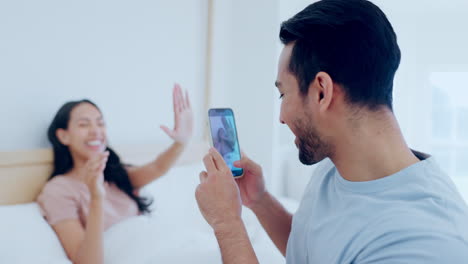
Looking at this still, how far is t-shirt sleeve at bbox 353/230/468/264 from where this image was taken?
57 cm

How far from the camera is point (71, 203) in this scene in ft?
4.10

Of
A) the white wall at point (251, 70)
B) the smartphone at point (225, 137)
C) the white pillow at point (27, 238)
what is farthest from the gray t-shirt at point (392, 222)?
the white wall at point (251, 70)

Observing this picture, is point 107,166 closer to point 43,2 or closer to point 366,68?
point 43,2

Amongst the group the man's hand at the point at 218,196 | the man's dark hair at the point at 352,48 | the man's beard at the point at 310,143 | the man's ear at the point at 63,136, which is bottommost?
the man's ear at the point at 63,136

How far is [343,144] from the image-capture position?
76 cm

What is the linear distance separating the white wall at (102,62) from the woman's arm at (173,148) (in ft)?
0.72

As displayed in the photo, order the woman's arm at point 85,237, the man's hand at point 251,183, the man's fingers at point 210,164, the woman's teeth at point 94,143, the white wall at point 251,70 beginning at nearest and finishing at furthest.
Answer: the man's fingers at point 210,164, the man's hand at point 251,183, the woman's arm at point 85,237, the woman's teeth at point 94,143, the white wall at point 251,70

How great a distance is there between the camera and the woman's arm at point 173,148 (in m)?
1.55

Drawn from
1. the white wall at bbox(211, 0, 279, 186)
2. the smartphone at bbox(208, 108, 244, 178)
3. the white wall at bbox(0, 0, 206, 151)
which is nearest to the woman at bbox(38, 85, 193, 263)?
the white wall at bbox(0, 0, 206, 151)

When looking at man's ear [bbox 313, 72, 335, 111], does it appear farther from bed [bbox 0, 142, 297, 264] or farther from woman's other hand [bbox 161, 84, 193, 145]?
woman's other hand [bbox 161, 84, 193, 145]

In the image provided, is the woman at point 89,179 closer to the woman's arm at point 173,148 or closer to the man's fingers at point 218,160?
the woman's arm at point 173,148

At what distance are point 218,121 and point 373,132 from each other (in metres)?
0.44

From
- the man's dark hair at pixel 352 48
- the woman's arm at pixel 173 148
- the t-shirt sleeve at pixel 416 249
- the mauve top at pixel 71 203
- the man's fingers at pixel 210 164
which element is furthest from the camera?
the woman's arm at pixel 173 148

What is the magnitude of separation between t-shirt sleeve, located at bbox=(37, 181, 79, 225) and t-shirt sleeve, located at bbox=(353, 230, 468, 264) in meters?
0.91
